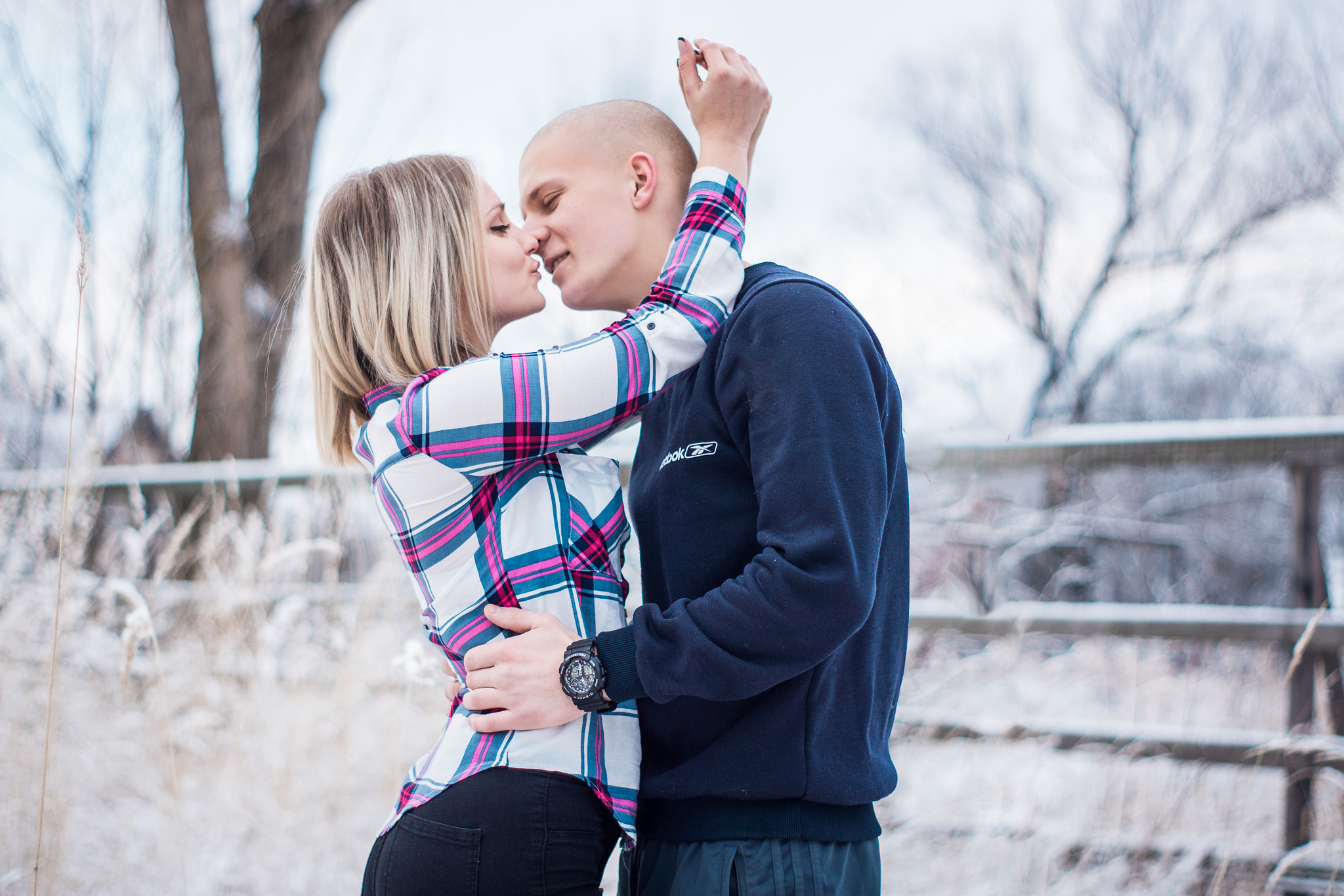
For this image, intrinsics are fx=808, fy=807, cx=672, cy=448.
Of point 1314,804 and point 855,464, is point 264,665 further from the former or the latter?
point 1314,804

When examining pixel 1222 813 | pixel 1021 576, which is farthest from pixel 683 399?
pixel 1021 576

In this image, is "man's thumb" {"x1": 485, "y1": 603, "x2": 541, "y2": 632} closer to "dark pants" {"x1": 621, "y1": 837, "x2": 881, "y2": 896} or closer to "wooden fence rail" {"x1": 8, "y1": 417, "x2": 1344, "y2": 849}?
"dark pants" {"x1": 621, "y1": 837, "x2": 881, "y2": 896}

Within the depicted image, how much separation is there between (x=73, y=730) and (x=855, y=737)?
3134 millimetres

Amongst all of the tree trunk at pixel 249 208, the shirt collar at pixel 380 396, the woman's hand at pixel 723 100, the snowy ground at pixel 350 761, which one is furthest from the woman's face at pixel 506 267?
the tree trunk at pixel 249 208

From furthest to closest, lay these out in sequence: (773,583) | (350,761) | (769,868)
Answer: (350,761) < (769,868) < (773,583)

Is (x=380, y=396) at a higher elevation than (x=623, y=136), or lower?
lower

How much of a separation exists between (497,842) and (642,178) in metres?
1.06

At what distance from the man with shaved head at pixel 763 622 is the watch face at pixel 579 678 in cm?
2

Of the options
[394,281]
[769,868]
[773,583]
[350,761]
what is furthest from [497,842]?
[350,761]

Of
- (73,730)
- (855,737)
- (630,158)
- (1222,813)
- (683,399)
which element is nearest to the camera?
(855,737)

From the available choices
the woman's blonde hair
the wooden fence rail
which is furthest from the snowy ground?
the woman's blonde hair

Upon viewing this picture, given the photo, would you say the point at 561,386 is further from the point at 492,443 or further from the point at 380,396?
the point at 380,396

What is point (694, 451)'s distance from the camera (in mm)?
1056

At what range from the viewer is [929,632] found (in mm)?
2574
